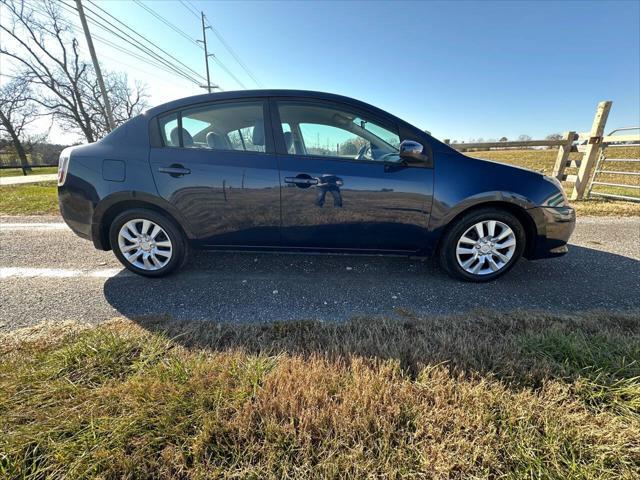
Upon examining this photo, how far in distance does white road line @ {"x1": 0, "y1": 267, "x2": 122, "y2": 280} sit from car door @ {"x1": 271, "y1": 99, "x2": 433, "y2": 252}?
191 cm

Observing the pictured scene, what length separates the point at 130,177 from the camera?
2.53m

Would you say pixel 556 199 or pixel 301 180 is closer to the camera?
pixel 301 180

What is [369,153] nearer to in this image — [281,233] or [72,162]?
[281,233]

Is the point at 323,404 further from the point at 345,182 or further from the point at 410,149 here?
the point at 410,149

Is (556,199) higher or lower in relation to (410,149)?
lower

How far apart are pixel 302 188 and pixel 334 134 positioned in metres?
0.64

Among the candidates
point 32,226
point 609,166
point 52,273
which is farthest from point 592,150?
point 32,226

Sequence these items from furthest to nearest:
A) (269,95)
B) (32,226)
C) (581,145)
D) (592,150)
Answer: (581,145) → (592,150) → (32,226) → (269,95)

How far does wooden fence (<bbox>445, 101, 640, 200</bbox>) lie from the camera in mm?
5976

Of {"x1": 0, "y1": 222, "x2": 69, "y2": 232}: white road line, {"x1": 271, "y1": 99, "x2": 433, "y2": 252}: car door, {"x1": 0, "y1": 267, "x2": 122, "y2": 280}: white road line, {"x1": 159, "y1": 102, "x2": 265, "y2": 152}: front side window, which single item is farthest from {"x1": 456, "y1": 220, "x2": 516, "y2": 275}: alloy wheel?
{"x1": 0, "y1": 222, "x2": 69, "y2": 232}: white road line

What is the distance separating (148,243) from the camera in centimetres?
270

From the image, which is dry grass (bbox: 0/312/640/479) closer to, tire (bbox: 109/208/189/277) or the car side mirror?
tire (bbox: 109/208/189/277)

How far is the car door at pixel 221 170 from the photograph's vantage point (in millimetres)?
2482

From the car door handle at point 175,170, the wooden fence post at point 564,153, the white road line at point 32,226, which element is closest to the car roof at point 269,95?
the car door handle at point 175,170
